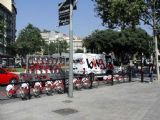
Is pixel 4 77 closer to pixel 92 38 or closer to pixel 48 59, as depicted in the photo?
pixel 48 59

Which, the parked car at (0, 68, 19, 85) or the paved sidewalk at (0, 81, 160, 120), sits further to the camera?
the parked car at (0, 68, 19, 85)

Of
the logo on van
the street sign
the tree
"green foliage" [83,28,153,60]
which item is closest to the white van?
the logo on van

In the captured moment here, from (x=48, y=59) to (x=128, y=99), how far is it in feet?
38.9

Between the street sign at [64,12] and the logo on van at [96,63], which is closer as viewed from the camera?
the street sign at [64,12]

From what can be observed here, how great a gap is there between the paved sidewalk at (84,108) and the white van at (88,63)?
1419 cm

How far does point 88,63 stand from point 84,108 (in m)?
18.5

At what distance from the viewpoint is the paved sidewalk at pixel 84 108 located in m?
12.4

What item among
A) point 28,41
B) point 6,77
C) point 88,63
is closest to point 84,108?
point 6,77

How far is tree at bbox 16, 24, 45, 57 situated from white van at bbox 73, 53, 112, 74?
60.9 m

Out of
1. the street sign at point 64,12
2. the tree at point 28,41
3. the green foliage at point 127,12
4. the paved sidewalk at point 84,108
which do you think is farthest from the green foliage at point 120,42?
the paved sidewalk at point 84,108

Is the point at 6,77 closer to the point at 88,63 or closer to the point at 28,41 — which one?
the point at 88,63

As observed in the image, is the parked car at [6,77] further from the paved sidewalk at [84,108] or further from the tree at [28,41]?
the tree at [28,41]

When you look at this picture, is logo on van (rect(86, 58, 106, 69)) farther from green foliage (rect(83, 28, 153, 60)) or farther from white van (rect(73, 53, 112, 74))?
green foliage (rect(83, 28, 153, 60))

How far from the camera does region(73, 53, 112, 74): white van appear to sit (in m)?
32.5
